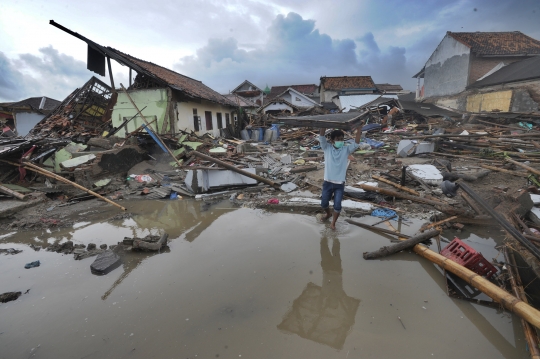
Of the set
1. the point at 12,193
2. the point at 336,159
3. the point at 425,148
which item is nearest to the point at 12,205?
the point at 12,193

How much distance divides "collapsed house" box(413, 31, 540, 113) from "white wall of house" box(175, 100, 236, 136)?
67.7 ft

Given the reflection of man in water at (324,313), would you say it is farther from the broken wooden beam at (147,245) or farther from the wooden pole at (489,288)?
the broken wooden beam at (147,245)

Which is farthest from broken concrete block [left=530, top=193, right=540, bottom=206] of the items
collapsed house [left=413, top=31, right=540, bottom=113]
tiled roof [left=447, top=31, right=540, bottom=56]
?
tiled roof [left=447, top=31, right=540, bottom=56]

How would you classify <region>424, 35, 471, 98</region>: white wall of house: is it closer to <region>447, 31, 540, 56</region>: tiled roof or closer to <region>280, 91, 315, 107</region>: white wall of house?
<region>447, 31, 540, 56</region>: tiled roof

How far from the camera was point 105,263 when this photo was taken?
3.71 meters

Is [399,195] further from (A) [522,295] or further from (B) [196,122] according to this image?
(B) [196,122]

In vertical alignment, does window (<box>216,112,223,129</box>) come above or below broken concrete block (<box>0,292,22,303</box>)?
above

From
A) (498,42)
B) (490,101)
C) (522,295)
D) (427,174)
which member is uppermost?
(498,42)

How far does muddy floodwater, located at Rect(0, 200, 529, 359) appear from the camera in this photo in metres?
2.36

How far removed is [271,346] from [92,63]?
643 inches

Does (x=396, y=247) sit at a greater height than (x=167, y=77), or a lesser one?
lesser

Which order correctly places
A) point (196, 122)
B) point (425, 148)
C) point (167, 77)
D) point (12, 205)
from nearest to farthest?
1. point (12, 205)
2. point (425, 148)
3. point (167, 77)
4. point (196, 122)

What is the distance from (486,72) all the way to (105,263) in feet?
104

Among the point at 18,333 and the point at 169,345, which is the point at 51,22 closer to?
the point at 18,333
